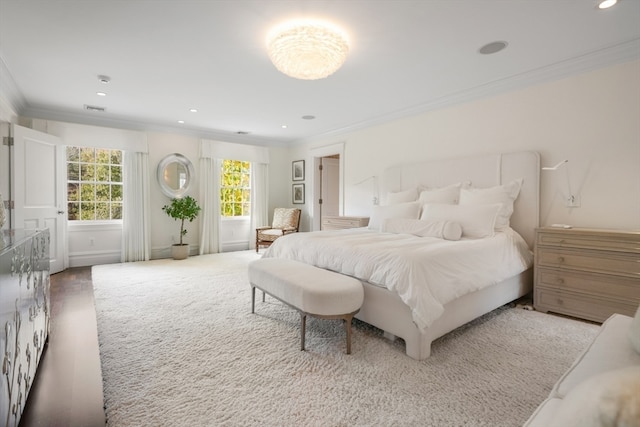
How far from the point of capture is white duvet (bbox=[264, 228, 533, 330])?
2.09 m

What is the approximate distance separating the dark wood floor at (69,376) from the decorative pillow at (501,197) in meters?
3.70

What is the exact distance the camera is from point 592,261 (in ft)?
8.79

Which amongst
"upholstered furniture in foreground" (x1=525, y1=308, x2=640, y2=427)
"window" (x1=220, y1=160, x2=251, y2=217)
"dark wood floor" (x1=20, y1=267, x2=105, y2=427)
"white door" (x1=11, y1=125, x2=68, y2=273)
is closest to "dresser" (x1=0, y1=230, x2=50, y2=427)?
"dark wood floor" (x1=20, y1=267, x2=105, y2=427)

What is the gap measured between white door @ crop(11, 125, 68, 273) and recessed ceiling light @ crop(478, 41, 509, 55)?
5.51 m

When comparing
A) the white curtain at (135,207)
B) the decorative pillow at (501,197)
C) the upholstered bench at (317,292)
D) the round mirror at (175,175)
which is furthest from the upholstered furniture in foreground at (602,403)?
the round mirror at (175,175)

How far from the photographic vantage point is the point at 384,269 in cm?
226

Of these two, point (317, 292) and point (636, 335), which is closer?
point (636, 335)

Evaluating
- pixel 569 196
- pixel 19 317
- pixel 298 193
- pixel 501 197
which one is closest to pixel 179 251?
pixel 298 193

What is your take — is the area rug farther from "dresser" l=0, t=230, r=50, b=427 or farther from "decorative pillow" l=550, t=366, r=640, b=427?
"decorative pillow" l=550, t=366, r=640, b=427

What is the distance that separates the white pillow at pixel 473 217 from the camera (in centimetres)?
311

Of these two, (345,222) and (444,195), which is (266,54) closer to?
(444,195)

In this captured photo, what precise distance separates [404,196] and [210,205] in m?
3.90

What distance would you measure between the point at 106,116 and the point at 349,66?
425 cm

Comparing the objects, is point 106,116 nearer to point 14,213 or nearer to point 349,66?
point 14,213
